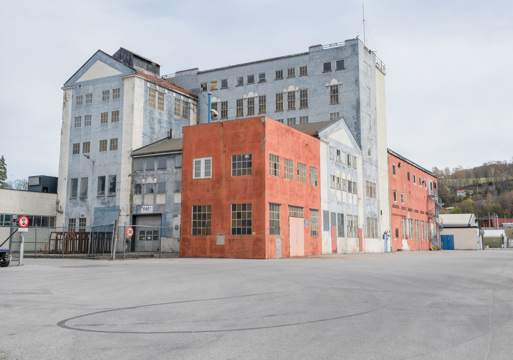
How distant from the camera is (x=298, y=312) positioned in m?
8.34

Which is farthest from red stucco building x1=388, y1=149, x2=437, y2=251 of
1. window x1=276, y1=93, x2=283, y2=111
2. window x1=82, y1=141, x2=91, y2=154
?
window x1=82, y1=141, x2=91, y2=154

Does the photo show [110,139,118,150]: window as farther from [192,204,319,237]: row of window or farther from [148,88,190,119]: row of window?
[192,204,319,237]: row of window

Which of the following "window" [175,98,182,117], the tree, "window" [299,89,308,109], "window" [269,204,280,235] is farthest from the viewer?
the tree

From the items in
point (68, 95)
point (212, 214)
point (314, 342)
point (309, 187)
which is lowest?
point (314, 342)

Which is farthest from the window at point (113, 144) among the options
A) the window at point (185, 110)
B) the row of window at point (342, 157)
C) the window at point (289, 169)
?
the row of window at point (342, 157)

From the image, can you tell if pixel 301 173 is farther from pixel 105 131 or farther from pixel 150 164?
pixel 105 131

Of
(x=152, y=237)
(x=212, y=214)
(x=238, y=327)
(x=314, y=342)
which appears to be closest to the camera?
(x=314, y=342)

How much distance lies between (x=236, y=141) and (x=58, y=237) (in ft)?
78.1

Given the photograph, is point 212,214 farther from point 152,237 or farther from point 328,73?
point 328,73

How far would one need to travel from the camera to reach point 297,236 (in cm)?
3400

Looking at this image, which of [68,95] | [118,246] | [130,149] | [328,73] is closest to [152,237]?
[118,246]

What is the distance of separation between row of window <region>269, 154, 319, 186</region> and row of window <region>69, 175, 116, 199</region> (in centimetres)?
1957

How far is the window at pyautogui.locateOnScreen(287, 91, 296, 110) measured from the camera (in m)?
53.3

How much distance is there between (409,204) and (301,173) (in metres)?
30.4
